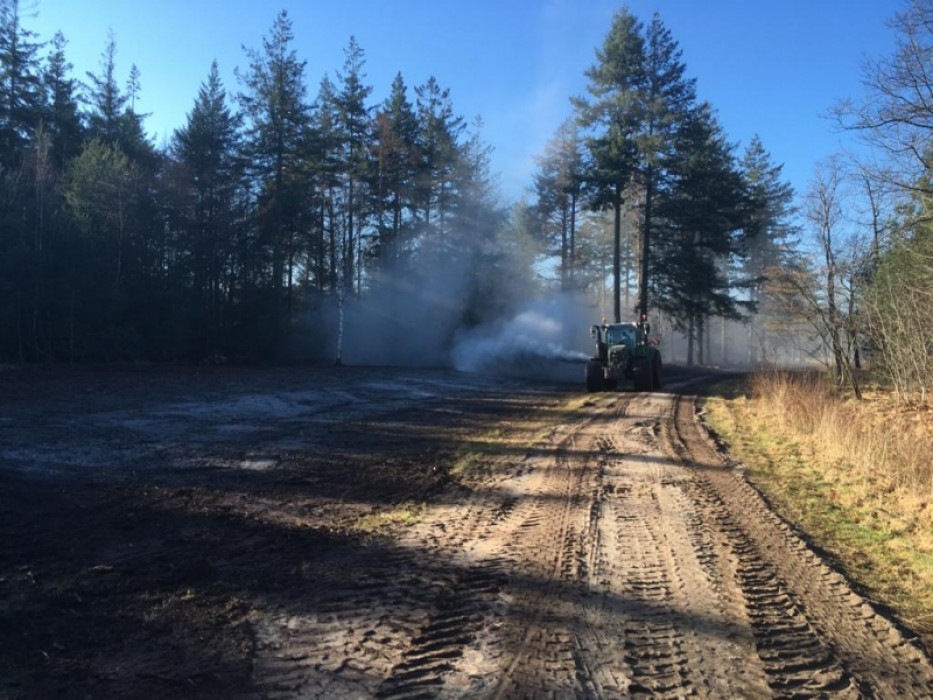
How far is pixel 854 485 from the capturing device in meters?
8.39

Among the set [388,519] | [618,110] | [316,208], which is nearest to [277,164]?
[316,208]

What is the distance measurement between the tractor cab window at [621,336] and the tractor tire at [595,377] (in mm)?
1040

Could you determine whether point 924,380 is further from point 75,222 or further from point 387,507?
point 75,222

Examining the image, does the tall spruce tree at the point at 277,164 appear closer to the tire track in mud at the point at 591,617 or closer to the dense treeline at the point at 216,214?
the dense treeline at the point at 216,214

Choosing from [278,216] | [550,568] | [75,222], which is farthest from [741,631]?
[278,216]

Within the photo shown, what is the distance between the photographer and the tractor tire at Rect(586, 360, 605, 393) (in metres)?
22.4

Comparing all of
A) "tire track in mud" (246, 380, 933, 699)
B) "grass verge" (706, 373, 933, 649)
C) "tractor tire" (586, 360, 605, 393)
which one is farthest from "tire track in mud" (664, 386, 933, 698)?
"tractor tire" (586, 360, 605, 393)

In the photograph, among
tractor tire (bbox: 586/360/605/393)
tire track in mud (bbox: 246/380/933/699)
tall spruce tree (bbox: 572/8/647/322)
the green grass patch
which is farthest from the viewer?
tall spruce tree (bbox: 572/8/647/322)

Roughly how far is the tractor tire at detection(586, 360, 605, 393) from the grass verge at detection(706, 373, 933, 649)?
713 cm

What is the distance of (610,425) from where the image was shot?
1388cm

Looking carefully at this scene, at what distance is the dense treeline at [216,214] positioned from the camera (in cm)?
2686

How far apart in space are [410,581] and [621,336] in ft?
62.9

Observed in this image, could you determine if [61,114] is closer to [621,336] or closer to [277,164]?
[277,164]

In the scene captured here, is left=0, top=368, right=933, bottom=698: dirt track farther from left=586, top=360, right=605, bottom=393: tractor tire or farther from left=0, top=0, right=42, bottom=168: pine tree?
left=0, top=0, right=42, bottom=168: pine tree
